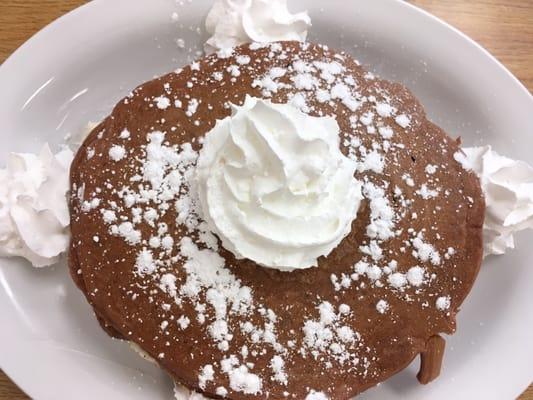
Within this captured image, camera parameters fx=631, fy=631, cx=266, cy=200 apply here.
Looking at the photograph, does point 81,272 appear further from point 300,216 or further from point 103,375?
point 300,216

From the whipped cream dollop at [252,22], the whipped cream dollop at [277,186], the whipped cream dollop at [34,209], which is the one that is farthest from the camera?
the whipped cream dollop at [252,22]

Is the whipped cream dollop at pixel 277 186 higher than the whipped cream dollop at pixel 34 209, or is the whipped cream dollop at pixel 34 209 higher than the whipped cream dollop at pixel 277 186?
the whipped cream dollop at pixel 277 186

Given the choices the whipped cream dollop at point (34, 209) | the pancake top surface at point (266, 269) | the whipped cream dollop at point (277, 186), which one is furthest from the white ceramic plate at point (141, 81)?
the whipped cream dollop at point (277, 186)

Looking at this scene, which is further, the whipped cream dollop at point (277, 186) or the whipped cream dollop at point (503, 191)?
the whipped cream dollop at point (503, 191)

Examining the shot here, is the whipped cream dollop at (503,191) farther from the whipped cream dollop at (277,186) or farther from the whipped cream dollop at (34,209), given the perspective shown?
the whipped cream dollop at (34,209)

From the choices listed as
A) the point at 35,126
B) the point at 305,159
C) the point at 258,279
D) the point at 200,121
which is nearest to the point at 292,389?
the point at 258,279

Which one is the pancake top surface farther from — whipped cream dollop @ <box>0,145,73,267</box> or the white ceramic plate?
the white ceramic plate

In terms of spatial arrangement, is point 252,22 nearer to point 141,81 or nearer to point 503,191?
point 141,81
